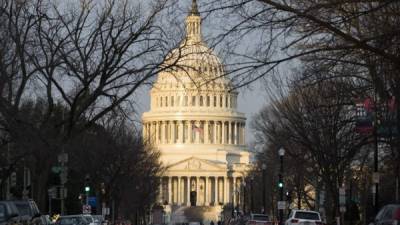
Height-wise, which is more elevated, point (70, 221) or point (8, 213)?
point (70, 221)

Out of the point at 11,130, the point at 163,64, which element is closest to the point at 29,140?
the point at 11,130

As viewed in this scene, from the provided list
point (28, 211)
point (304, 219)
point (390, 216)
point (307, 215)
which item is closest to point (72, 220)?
point (304, 219)

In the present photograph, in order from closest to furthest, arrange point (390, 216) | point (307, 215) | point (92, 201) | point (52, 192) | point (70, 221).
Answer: point (390, 216)
point (70, 221)
point (307, 215)
point (52, 192)
point (92, 201)

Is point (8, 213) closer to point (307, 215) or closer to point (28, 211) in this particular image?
point (28, 211)

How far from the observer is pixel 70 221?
43406 millimetres

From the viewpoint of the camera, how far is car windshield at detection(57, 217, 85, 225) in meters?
43.0

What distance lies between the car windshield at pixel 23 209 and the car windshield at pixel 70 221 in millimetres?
10140

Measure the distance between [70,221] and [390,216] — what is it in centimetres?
1706

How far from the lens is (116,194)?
88.4 meters

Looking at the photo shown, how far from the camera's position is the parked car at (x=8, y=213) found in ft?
94.5

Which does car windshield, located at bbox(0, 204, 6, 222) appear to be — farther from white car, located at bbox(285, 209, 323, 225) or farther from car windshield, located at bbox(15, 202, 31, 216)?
white car, located at bbox(285, 209, 323, 225)

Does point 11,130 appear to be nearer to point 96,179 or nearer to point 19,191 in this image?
point 96,179

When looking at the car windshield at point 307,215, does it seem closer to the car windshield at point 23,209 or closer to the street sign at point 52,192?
the car windshield at point 23,209

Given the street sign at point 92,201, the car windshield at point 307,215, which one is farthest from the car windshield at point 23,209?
the street sign at point 92,201
